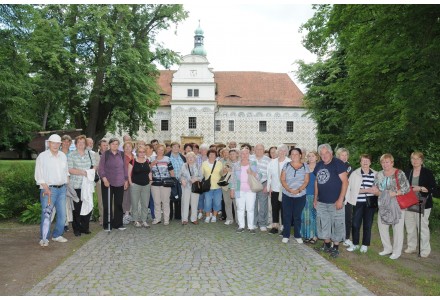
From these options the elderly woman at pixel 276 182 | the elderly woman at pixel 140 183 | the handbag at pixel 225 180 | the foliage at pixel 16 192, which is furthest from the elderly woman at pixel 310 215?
the foliage at pixel 16 192

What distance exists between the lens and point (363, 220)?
713 centimetres

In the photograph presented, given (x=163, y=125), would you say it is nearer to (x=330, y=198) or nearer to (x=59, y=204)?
(x=59, y=204)

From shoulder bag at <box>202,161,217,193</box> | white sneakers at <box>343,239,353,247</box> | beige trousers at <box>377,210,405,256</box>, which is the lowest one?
white sneakers at <box>343,239,353,247</box>

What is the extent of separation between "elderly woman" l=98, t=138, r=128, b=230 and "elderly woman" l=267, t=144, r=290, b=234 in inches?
124

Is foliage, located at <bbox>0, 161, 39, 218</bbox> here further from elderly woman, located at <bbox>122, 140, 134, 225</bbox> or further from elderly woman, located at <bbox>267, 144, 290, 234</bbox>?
elderly woman, located at <bbox>267, 144, 290, 234</bbox>

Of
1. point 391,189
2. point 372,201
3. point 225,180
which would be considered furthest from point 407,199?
point 225,180

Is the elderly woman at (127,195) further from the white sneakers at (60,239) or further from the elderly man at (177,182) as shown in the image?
the white sneakers at (60,239)

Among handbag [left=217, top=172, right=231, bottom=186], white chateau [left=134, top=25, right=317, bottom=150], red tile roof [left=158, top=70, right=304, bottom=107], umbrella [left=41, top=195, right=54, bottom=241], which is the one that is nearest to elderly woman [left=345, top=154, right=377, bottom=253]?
handbag [left=217, top=172, right=231, bottom=186]

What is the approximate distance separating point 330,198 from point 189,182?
3753 mm

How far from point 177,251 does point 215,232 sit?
185cm

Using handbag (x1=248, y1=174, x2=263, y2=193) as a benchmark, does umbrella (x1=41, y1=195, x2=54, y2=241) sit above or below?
below

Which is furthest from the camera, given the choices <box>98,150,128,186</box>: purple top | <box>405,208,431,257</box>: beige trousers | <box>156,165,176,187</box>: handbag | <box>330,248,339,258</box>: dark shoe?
<box>156,165,176,187</box>: handbag

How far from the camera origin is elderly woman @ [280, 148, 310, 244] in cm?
743

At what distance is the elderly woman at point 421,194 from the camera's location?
22.5ft
